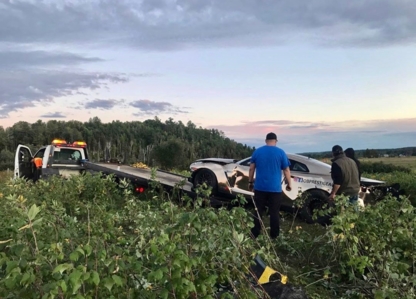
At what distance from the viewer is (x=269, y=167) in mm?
7688

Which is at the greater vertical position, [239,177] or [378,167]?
[239,177]

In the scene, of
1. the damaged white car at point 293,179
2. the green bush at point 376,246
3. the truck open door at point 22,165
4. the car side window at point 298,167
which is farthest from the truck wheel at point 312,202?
the truck open door at point 22,165

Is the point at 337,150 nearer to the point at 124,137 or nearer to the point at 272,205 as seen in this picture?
the point at 272,205

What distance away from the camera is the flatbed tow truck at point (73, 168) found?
1159cm

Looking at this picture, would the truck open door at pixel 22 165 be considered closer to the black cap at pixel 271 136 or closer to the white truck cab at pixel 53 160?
the white truck cab at pixel 53 160

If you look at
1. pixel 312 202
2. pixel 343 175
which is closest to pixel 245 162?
pixel 312 202

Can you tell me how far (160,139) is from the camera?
74.2 m

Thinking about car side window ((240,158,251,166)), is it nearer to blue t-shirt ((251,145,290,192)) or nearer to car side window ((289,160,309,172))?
car side window ((289,160,309,172))

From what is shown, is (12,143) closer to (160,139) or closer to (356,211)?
(160,139)

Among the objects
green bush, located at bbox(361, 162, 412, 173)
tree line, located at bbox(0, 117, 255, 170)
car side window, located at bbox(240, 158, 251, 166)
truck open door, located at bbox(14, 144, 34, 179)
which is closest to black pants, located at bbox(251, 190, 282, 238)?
car side window, located at bbox(240, 158, 251, 166)

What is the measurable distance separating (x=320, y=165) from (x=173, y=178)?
4096mm

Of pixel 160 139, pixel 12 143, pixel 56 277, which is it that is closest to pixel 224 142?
pixel 160 139

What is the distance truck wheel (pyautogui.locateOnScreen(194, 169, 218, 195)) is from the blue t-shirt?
2870 millimetres

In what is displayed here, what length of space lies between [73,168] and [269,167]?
7.41 metres
